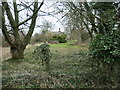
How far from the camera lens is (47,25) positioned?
6.07 m

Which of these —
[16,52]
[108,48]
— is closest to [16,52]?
[16,52]

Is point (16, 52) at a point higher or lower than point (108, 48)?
lower

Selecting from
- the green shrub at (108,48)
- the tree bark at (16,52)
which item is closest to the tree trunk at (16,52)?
the tree bark at (16,52)

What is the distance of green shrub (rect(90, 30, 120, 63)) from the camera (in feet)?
7.24

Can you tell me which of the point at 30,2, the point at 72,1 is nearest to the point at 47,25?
the point at 30,2

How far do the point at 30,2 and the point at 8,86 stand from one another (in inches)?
176

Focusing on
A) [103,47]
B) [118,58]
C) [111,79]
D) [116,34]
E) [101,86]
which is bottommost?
[101,86]

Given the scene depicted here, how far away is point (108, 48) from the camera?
7.29 feet

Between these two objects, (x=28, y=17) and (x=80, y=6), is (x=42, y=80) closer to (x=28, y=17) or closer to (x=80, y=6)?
(x=80, y=6)

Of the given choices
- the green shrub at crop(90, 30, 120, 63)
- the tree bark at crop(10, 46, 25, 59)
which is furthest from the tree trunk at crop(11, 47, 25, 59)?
the green shrub at crop(90, 30, 120, 63)

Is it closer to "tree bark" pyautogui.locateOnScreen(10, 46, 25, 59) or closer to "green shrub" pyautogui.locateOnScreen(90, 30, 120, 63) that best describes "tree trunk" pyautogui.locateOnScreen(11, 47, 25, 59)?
"tree bark" pyautogui.locateOnScreen(10, 46, 25, 59)

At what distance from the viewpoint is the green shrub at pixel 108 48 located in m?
2.21

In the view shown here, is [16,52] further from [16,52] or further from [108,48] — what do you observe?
[108,48]

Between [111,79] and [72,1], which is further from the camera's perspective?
[72,1]
